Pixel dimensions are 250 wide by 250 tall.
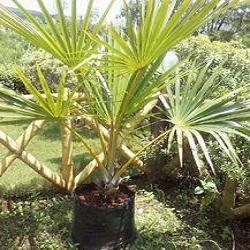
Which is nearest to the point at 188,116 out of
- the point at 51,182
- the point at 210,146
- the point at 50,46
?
the point at 210,146

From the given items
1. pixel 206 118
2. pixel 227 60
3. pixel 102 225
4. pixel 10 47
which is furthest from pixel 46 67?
pixel 10 47

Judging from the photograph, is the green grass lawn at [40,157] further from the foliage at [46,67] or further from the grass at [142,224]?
the foliage at [46,67]

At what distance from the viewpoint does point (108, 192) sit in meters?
3.03

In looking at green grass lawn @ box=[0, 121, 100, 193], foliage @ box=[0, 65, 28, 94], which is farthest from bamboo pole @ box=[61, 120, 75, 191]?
foliage @ box=[0, 65, 28, 94]

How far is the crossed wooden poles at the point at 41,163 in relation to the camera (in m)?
3.44

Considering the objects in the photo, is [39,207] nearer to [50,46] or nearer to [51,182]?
[51,182]

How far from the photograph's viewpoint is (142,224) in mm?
3545

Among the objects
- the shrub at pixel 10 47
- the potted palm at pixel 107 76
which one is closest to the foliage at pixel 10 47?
the shrub at pixel 10 47

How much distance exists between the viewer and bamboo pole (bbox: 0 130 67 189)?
134 inches

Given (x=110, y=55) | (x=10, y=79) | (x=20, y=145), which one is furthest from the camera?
(x=10, y=79)

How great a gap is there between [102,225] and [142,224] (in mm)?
649

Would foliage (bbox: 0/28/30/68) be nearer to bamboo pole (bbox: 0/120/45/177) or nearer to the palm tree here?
bamboo pole (bbox: 0/120/45/177)

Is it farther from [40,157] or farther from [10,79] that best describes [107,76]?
[10,79]

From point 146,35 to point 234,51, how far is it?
4.21m
